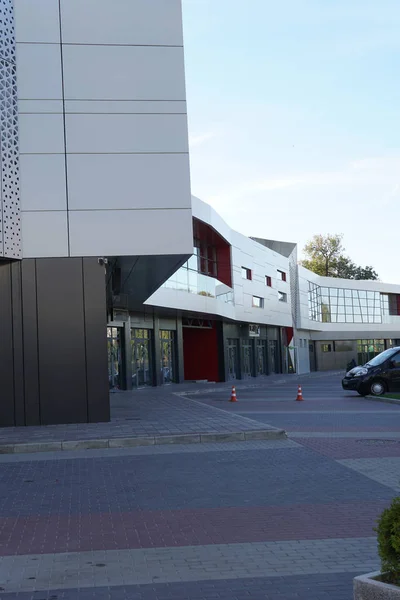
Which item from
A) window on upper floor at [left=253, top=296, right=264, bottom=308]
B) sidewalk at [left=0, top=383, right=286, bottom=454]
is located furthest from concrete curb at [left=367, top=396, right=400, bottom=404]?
window on upper floor at [left=253, top=296, right=264, bottom=308]

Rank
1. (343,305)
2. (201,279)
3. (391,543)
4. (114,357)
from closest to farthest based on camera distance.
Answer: (391,543), (114,357), (201,279), (343,305)

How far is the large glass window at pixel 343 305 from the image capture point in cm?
7442

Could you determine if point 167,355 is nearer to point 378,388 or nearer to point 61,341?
point 378,388

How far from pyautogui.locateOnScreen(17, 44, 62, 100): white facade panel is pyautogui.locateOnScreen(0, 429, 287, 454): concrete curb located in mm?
8213

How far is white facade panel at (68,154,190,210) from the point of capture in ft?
53.9

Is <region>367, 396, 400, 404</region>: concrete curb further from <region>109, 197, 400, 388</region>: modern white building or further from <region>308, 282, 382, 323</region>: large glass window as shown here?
<region>308, 282, 382, 323</region>: large glass window

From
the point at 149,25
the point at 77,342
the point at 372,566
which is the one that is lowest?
the point at 372,566

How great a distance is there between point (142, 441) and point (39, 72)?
8.95m

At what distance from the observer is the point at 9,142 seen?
52.5ft

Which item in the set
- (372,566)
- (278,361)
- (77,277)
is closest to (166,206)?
(77,277)

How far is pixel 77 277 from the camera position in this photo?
16.5m

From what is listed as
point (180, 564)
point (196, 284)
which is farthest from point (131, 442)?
point (196, 284)

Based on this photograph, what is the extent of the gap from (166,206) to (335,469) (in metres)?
8.32

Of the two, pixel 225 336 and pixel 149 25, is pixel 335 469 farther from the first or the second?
pixel 225 336
